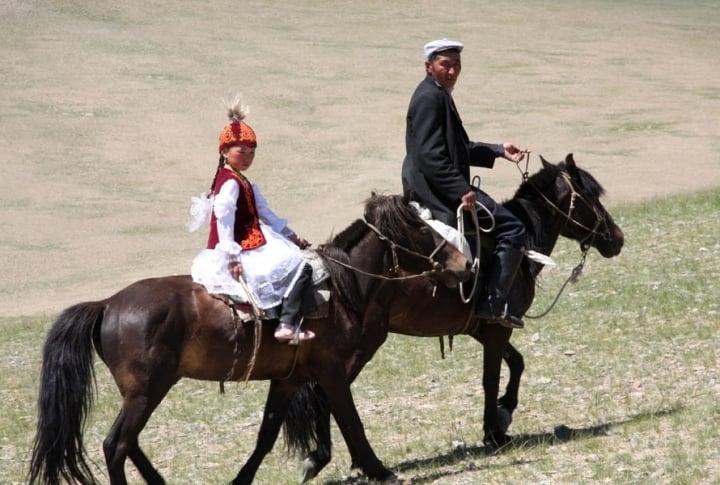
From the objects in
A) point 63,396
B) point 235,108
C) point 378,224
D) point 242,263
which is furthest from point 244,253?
point 63,396

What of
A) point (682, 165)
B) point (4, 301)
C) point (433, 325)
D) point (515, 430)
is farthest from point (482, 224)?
point (682, 165)

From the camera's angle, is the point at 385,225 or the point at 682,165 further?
the point at 682,165

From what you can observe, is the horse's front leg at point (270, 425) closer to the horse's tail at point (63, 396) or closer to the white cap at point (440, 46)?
the horse's tail at point (63, 396)

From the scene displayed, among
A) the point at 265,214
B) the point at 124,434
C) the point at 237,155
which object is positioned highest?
the point at 237,155

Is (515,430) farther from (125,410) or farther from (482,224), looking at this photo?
(125,410)

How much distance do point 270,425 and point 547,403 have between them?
9.89 feet

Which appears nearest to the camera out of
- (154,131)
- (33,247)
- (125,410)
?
(125,410)

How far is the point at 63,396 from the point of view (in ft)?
25.0

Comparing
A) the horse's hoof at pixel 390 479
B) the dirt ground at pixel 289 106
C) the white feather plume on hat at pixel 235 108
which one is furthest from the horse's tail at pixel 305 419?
the dirt ground at pixel 289 106

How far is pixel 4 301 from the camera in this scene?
885 inches

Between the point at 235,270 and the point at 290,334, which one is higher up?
the point at 235,270

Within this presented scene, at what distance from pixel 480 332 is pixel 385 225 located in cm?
149

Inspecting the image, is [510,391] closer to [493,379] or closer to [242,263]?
[493,379]

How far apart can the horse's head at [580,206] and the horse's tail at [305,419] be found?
258 cm
